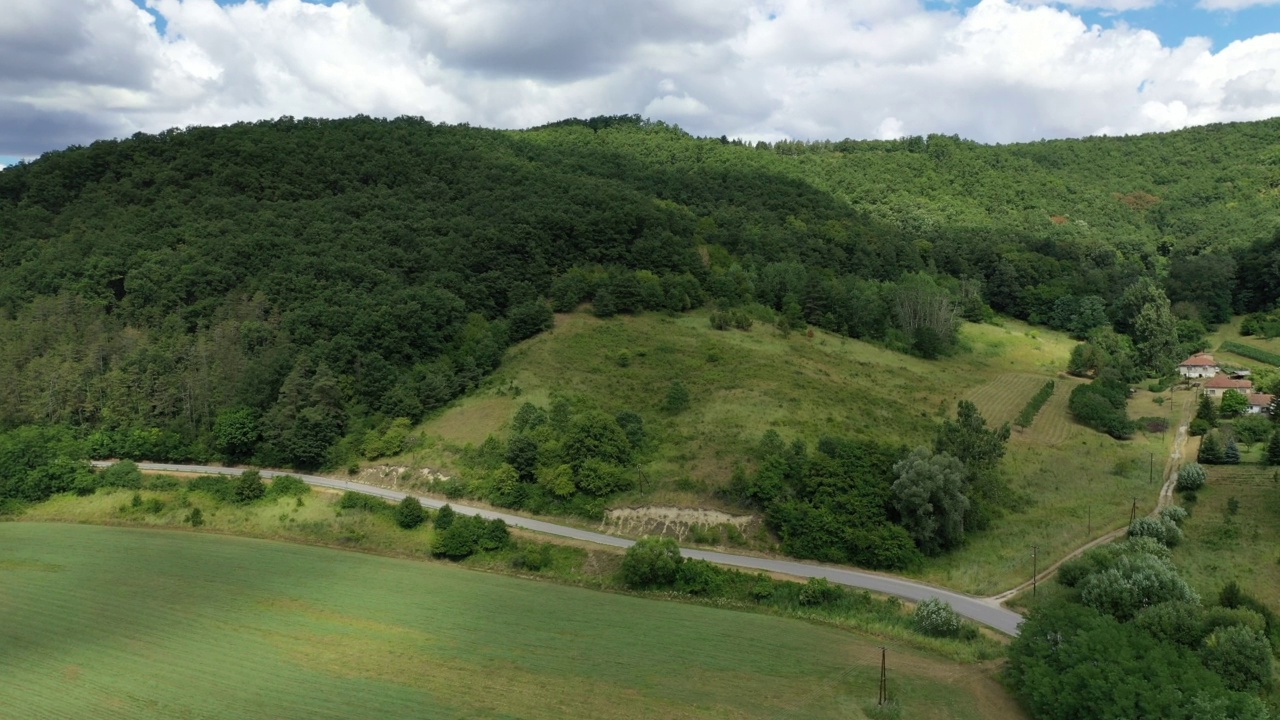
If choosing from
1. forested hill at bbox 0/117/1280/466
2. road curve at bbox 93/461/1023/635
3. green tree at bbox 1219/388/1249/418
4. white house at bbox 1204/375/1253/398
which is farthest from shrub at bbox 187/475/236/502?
white house at bbox 1204/375/1253/398

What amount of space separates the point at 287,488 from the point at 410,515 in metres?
11.8

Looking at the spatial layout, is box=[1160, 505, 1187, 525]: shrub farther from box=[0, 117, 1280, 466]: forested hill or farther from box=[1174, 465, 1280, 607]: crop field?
box=[0, 117, 1280, 466]: forested hill

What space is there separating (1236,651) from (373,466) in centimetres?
5236

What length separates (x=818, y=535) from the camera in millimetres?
43125

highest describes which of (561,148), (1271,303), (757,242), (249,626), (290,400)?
(561,148)

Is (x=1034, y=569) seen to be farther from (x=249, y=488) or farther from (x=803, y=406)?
(x=249, y=488)

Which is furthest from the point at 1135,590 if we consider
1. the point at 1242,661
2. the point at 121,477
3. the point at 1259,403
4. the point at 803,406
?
the point at 121,477

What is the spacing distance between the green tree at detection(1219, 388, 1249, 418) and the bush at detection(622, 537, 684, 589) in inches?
2219

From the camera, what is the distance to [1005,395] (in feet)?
248

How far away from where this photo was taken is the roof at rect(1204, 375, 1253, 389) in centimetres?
7162

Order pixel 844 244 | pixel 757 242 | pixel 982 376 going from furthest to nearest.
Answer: pixel 844 244
pixel 757 242
pixel 982 376

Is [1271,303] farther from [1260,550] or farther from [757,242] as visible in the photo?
[1260,550]

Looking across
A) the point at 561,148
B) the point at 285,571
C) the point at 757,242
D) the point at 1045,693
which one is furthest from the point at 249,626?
the point at 561,148

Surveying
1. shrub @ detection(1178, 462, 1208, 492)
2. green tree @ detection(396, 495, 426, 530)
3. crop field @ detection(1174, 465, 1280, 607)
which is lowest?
green tree @ detection(396, 495, 426, 530)
